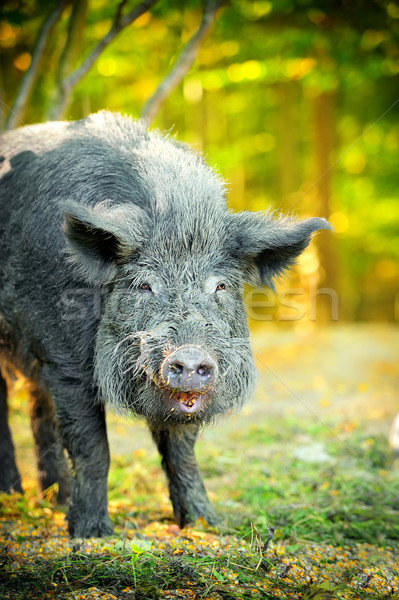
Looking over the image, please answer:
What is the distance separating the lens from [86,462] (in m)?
4.36

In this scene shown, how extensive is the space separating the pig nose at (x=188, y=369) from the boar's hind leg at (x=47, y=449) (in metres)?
2.52

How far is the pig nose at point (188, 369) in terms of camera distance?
11.0ft

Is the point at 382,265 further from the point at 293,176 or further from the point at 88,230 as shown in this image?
the point at 88,230

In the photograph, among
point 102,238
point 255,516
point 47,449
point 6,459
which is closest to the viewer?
point 102,238

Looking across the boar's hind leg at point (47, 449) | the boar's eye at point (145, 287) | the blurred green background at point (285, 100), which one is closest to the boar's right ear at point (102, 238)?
the boar's eye at point (145, 287)

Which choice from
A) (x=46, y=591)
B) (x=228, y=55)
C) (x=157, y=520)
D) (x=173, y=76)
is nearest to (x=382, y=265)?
(x=228, y=55)

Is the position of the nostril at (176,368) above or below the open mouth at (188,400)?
above

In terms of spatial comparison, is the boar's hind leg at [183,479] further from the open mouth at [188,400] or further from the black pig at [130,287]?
the open mouth at [188,400]

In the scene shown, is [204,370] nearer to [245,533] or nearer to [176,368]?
[176,368]

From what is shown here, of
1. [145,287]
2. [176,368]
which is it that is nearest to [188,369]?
[176,368]

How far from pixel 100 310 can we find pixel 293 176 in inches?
495

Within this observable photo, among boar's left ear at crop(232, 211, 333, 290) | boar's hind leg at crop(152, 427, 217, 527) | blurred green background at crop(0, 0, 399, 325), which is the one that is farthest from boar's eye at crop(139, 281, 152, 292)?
blurred green background at crop(0, 0, 399, 325)

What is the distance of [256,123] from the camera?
1956 centimetres

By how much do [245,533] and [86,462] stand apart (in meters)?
1.25
